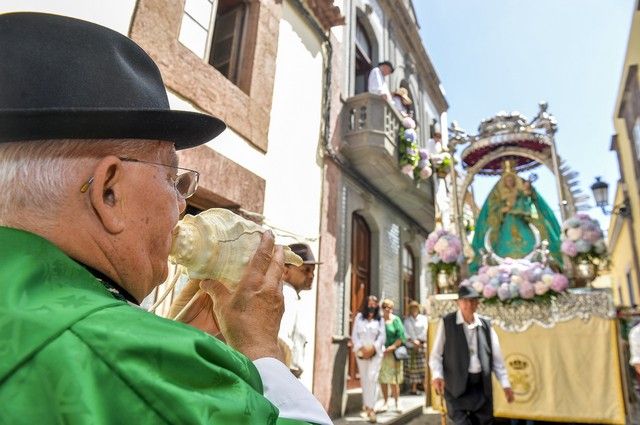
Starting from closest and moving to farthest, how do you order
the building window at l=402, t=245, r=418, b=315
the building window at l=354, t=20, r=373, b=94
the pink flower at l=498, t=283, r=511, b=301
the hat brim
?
the hat brim, the pink flower at l=498, t=283, r=511, b=301, the building window at l=354, t=20, r=373, b=94, the building window at l=402, t=245, r=418, b=315

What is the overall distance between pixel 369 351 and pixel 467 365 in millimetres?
2498

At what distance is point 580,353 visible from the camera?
571cm

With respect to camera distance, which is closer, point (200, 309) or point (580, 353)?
point (200, 309)

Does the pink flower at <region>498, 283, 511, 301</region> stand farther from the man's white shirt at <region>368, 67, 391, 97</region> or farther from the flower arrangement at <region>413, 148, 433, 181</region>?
the man's white shirt at <region>368, 67, 391, 97</region>

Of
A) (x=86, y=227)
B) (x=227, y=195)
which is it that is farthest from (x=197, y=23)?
(x=86, y=227)

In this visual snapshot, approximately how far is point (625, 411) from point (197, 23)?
7261 mm

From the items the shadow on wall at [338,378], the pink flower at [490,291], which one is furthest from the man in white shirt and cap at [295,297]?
the pink flower at [490,291]

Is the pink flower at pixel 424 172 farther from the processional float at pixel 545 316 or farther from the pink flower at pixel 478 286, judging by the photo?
the pink flower at pixel 478 286

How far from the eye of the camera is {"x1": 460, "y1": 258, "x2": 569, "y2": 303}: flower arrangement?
236 inches

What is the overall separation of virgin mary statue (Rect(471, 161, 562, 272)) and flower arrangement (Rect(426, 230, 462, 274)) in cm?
77

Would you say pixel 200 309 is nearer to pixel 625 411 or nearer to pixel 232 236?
pixel 232 236

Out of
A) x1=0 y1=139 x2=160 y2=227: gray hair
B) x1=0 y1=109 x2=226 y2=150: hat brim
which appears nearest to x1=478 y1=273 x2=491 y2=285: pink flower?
x1=0 y1=109 x2=226 y2=150: hat brim

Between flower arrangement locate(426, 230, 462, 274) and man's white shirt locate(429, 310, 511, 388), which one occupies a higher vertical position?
flower arrangement locate(426, 230, 462, 274)

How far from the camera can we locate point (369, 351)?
22.1ft
